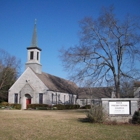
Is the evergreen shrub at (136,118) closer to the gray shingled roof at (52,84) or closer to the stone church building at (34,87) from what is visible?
the stone church building at (34,87)

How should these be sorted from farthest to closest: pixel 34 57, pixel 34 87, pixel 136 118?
pixel 34 57
pixel 34 87
pixel 136 118

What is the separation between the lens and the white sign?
54.3 ft

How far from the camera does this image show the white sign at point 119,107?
54.3ft

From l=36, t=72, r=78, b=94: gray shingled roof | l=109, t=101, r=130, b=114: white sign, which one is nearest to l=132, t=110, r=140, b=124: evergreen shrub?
l=109, t=101, r=130, b=114: white sign

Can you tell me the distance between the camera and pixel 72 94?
55438 millimetres

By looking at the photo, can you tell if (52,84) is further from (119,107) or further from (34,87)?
(119,107)

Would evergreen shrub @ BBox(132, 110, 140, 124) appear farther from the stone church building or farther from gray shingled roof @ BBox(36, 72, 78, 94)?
gray shingled roof @ BBox(36, 72, 78, 94)

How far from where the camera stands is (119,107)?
54.6 ft

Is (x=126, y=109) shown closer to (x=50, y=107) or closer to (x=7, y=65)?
(x=50, y=107)

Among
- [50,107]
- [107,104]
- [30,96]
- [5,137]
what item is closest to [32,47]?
[30,96]

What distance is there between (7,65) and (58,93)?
54.4 ft

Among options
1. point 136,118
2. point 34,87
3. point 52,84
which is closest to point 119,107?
point 136,118

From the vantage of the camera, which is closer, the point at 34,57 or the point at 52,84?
the point at 34,57

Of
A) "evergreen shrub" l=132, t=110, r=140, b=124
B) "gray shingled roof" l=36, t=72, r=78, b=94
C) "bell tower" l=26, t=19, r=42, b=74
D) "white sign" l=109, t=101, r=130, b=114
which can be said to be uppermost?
"bell tower" l=26, t=19, r=42, b=74
